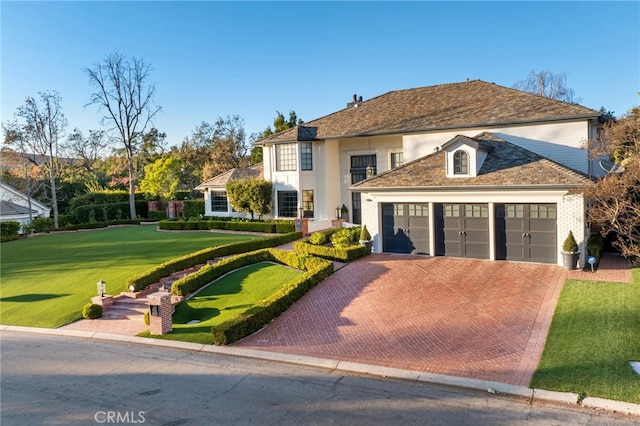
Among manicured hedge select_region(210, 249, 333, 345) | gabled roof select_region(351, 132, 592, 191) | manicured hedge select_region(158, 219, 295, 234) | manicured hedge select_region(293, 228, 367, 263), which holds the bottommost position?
manicured hedge select_region(210, 249, 333, 345)

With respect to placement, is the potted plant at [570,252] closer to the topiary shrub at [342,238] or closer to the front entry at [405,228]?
the front entry at [405,228]

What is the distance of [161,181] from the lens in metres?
50.6

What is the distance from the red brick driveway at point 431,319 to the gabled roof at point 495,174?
3.42 meters

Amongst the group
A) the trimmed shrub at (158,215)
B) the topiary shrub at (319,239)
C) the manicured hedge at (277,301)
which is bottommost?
the manicured hedge at (277,301)

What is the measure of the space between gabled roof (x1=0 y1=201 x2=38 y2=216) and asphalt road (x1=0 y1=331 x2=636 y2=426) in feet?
109

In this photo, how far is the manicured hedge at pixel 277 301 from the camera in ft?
42.8

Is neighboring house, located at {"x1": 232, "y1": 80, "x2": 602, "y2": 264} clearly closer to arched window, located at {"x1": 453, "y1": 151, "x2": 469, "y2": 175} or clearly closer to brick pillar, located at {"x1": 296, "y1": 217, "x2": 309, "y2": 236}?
arched window, located at {"x1": 453, "y1": 151, "x2": 469, "y2": 175}

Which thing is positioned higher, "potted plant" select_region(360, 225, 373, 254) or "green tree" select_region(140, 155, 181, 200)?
"green tree" select_region(140, 155, 181, 200)

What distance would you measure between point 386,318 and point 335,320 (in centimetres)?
161

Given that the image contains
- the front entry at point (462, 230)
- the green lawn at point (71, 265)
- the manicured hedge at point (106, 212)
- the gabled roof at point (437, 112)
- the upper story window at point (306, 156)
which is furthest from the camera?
the manicured hedge at point (106, 212)

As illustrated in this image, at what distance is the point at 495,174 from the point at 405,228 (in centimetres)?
474

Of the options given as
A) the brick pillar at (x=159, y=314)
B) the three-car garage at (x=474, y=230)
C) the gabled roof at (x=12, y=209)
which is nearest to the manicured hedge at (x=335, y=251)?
the three-car garage at (x=474, y=230)

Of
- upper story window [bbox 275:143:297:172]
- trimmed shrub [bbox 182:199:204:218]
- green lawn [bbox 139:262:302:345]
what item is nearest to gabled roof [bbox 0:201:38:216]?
trimmed shrub [bbox 182:199:204:218]

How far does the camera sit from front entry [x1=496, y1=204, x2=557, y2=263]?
17906 mm
